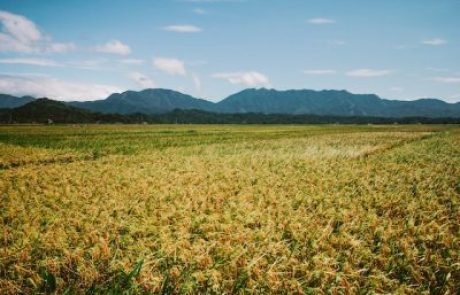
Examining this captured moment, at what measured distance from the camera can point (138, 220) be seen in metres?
6.89

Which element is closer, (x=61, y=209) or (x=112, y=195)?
(x=61, y=209)

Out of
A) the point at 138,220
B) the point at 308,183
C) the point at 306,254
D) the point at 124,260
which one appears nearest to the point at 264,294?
the point at 306,254

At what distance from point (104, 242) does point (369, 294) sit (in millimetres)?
4244

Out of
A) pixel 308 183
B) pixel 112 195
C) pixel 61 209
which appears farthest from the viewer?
pixel 308 183

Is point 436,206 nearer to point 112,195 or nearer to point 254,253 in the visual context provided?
point 254,253

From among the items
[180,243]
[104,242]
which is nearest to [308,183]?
[180,243]

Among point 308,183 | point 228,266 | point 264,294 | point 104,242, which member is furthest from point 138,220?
point 308,183

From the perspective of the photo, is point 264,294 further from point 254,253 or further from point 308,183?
point 308,183

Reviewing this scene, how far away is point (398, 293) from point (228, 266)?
7.67 feet

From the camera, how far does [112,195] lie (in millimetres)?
9070

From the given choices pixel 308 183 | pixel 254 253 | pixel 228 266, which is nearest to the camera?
pixel 228 266

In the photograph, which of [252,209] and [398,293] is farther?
[252,209]

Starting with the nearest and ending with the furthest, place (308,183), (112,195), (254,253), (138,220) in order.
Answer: (254,253)
(138,220)
(112,195)
(308,183)

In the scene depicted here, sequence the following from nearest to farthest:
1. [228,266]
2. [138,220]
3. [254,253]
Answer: [228,266]
[254,253]
[138,220]
